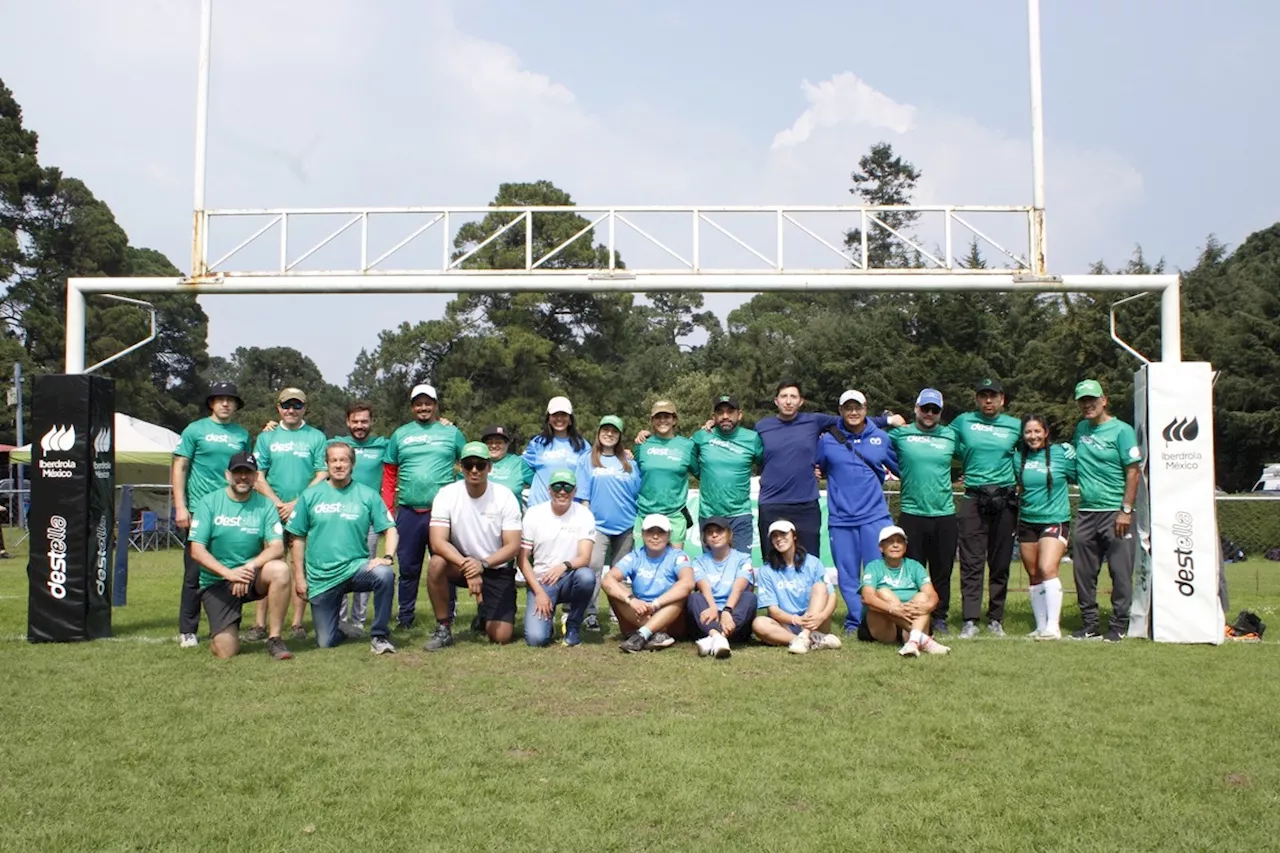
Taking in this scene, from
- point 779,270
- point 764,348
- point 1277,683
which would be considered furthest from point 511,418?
point 1277,683

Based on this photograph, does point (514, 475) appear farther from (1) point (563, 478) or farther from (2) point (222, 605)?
(2) point (222, 605)

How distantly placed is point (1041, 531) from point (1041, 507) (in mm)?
191

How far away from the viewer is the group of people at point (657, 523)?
7.38 metres

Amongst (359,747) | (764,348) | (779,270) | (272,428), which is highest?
(764,348)

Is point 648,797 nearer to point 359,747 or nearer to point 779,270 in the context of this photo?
point 359,747

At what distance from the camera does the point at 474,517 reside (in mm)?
7641

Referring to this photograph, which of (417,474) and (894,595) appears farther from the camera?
(417,474)

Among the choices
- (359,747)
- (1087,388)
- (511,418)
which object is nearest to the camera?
(359,747)

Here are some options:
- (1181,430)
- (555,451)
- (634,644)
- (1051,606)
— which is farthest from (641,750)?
(1181,430)

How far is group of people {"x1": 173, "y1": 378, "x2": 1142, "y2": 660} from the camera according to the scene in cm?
738

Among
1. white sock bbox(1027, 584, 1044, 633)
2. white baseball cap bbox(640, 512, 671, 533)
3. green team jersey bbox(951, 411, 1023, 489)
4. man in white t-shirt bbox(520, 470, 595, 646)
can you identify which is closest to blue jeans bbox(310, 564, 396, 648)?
man in white t-shirt bbox(520, 470, 595, 646)

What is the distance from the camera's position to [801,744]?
4.93 metres

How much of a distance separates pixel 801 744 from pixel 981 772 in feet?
2.63

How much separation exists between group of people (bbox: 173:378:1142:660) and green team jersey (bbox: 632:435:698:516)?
2cm
